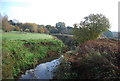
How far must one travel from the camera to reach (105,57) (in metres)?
6.30

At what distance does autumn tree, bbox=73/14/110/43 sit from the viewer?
15242 millimetres

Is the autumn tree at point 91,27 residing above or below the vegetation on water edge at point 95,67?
above

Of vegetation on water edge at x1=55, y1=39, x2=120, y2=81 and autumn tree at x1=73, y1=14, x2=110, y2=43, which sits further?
autumn tree at x1=73, y1=14, x2=110, y2=43

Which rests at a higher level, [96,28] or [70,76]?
[96,28]

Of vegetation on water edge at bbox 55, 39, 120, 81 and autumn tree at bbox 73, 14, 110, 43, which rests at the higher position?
autumn tree at bbox 73, 14, 110, 43

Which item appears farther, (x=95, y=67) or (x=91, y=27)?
(x=91, y=27)

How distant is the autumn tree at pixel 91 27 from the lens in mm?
15242

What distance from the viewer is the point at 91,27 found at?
49.8 ft

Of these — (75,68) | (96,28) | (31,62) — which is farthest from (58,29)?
(75,68)

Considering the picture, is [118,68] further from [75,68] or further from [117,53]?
[75,68]

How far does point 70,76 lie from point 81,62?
1.00m

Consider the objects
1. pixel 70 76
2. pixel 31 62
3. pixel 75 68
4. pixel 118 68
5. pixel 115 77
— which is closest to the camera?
pixel 115 77

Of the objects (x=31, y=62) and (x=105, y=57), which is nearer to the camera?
(x=105, y=57)

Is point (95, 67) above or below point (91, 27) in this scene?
below
